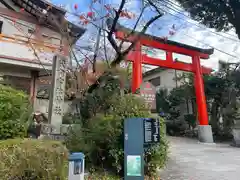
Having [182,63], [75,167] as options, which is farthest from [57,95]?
[182,63]

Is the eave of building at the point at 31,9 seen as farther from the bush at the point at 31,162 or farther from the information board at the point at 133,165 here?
the bush at the point at 31,162

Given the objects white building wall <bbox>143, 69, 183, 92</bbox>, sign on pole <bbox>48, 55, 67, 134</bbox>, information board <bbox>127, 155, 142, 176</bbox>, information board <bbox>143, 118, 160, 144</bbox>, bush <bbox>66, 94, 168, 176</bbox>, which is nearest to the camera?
information board <bbox>127, 155, 142, 176</bbox>

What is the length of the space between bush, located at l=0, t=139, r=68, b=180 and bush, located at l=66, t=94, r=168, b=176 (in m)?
1.60

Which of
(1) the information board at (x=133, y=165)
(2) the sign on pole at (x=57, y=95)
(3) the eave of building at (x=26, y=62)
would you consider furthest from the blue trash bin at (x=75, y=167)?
(3) the eave of building at (x=26, y=62)

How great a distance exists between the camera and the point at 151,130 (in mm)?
5910

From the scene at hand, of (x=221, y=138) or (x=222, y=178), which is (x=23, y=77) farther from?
(x=221, y=138)

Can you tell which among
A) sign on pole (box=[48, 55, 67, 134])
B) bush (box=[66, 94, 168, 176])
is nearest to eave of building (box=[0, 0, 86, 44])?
sign on pole (box=[48, 55, 67, 134])

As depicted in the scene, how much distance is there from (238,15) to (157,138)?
14.3 meters

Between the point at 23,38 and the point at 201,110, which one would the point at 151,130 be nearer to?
the point at 23,38

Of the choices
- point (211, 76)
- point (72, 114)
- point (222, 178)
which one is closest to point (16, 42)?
point (72, 114)

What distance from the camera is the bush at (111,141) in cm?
→ 594

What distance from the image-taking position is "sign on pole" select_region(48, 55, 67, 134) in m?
7.10

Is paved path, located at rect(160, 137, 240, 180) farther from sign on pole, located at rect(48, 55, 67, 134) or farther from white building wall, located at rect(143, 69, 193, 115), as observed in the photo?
white building wall, located at rect(143, 69, 193, 115)

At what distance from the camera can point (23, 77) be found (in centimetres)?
1220
